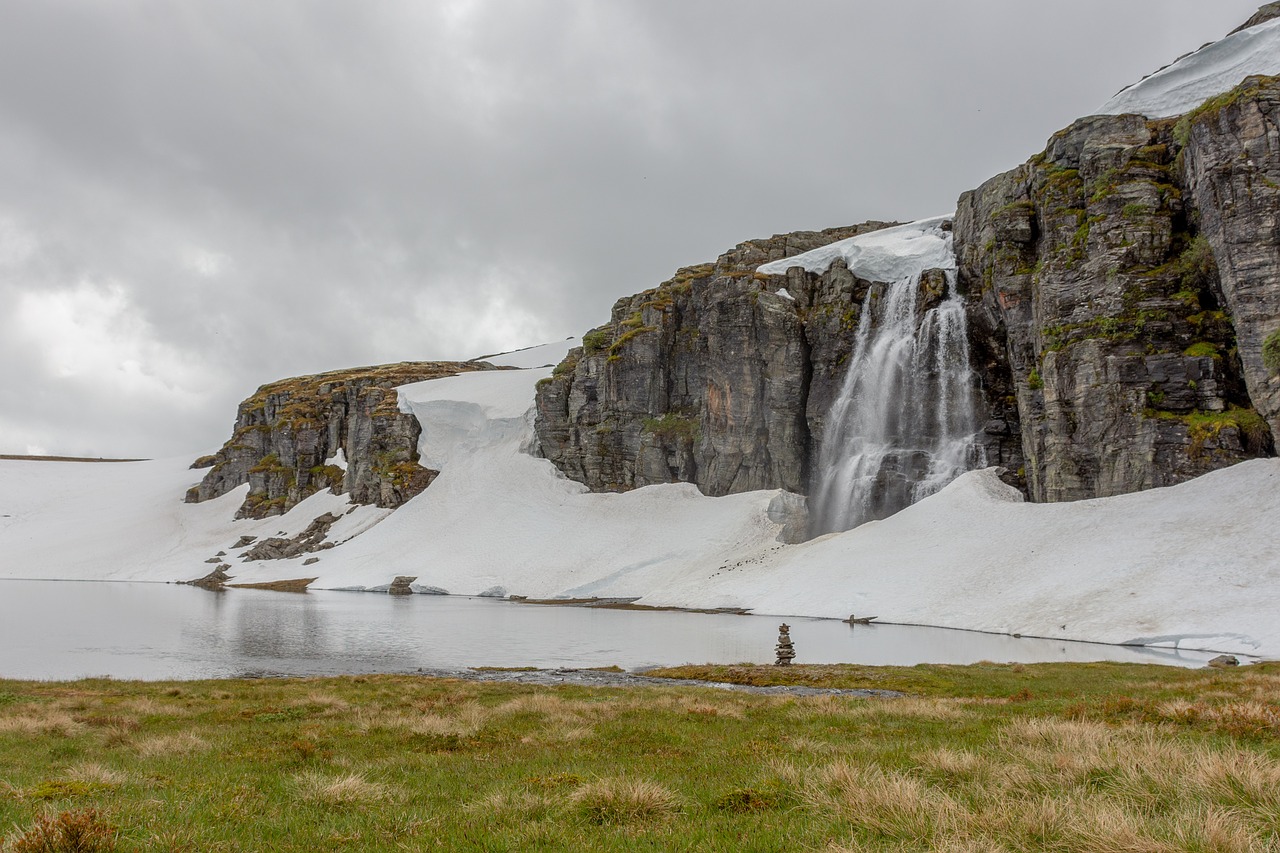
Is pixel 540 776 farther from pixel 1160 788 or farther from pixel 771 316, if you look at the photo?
pixel 771 316

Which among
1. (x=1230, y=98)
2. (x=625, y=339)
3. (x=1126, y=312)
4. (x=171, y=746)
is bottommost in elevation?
(x=171, y=746)

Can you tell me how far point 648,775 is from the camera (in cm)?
997

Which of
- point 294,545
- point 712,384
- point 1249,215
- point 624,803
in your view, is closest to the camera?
point 624,803

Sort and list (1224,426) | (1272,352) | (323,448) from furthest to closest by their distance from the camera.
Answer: (323,448) < (1224,426) < (1272,352)

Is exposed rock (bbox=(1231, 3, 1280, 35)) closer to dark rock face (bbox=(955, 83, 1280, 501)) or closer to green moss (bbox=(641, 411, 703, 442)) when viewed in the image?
dark rock face (bbox=(955, 83, 1280, 501))

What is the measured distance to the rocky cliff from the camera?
53.3 m

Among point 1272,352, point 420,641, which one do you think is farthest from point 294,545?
point 1272,352

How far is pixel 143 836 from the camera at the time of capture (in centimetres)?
697

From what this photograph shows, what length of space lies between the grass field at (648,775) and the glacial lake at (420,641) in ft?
51.3

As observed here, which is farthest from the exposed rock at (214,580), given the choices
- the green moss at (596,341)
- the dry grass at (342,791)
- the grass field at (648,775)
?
the dry grass at (342,791)

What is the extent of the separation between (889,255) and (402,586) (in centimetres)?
6711

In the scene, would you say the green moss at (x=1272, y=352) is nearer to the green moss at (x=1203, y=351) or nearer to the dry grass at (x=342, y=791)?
the green moss at (x=1203, y=351)

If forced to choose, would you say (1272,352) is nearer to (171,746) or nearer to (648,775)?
(648,775)

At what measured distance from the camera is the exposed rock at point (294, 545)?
4124 inches
